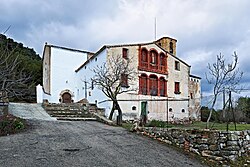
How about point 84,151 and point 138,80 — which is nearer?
point 84,151


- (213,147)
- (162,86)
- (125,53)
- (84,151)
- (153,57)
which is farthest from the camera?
(162,86)

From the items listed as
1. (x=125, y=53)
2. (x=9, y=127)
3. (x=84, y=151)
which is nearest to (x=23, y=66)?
(x=125, y=53)

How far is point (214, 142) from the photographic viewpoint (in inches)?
364

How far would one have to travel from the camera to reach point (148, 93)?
26219mm

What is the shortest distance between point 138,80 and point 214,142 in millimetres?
16486

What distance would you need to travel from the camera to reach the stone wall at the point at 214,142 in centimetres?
909

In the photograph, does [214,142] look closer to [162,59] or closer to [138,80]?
[138,80]

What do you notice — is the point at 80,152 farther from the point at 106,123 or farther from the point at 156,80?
the point at 156,80

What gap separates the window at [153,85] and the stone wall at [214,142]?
16149mm

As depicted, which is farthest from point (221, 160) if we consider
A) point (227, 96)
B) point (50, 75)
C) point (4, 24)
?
point (50, 75)

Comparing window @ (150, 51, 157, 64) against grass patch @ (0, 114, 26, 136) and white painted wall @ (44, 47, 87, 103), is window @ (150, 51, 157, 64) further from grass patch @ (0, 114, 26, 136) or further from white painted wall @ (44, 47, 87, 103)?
grass patch @ (0, 114, 26, 136)

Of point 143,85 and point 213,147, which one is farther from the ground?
point 143,85

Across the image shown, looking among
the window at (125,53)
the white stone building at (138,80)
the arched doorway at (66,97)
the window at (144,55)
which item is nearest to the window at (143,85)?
the white stone building at (138,80)

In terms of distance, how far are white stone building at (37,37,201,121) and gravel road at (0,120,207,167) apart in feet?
34.4
